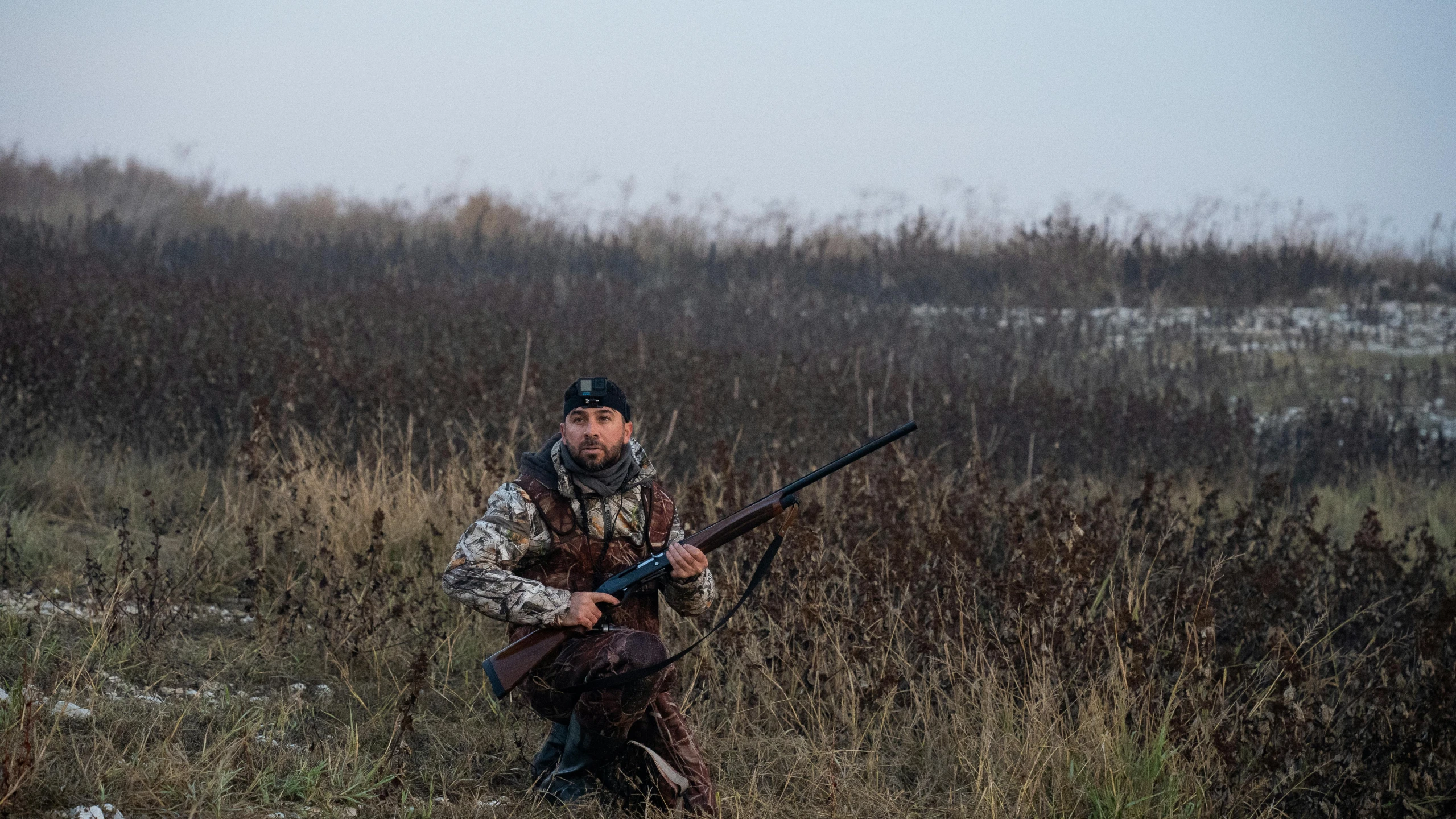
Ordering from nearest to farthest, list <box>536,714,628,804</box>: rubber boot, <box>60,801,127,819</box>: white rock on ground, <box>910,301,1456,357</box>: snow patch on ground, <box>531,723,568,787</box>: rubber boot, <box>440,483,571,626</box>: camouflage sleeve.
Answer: <box>60,801,127,819</box>: white rock on ground < <box>440,483,571,626</box>: camouflage sleeve < <box>536,714,628,804</box>: rubber boot < <box>531,723,568,787</box>: rubber boot < <box>910,301,1456,357</box>: snow patch on ground

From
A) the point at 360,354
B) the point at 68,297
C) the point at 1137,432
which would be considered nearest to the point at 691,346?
the point at 360,354

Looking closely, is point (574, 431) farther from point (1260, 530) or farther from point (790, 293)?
point (790, 293)

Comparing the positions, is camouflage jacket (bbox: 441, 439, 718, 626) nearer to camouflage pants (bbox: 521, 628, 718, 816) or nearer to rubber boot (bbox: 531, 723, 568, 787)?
camouflage pants (bbox: 521, 628, 718, 816)

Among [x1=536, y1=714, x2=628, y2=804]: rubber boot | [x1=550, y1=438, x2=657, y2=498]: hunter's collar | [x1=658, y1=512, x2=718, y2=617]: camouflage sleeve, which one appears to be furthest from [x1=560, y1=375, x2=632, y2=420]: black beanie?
[x1=536, y1=714, x2=628, y2=804]: rubber boot

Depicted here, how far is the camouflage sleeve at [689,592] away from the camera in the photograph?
116 inches

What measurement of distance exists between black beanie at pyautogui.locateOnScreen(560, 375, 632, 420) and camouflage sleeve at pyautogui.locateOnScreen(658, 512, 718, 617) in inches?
15.1

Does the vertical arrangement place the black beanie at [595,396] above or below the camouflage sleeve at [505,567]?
above

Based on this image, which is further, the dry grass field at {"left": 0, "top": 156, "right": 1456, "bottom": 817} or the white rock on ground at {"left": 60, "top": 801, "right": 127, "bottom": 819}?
the dry grass field at {"left": 0, "top": 156, "right": 1456, "bottom": 817}

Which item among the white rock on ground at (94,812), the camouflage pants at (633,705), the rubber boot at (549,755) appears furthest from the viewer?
the rubber boot at (549,755)

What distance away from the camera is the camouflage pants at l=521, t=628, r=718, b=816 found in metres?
2.89

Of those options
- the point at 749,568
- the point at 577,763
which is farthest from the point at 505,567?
the point at 749,568

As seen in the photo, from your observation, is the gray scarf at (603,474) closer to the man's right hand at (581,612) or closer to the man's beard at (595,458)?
the man's beard at (595,458)

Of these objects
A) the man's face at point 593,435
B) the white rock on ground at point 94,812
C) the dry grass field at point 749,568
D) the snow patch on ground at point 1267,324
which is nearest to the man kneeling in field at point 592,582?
the man's face at point 593,435

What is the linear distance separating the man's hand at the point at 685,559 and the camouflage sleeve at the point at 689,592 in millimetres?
64
